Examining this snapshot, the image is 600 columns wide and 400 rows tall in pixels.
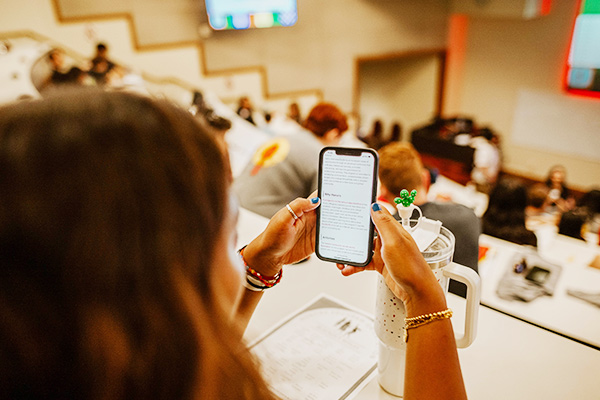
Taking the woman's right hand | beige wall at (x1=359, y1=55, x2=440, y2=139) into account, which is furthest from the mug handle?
beige wall at (x1=359, y1=55, x2=440, y2=139)

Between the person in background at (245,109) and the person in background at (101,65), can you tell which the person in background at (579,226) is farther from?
the person in background at (101,65)

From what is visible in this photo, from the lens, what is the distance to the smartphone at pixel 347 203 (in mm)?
756

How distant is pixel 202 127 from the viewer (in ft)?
1.51

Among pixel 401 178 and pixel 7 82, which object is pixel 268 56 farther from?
pixel 401 178

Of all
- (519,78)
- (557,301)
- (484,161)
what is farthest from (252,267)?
(519,78)

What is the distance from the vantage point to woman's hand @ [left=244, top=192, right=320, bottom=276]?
0.80m

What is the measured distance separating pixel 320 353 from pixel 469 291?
0.33 meters

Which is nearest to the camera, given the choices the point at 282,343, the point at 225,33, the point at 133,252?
the point at 133,252

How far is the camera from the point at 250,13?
4.76 m

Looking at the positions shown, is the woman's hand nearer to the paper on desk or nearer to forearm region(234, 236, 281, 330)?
forearm region(234, 236, 281, 330)

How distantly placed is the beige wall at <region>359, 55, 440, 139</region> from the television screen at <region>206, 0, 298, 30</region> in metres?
2.61

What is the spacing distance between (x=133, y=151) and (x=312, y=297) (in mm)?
719

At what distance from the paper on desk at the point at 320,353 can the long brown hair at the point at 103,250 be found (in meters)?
0.36

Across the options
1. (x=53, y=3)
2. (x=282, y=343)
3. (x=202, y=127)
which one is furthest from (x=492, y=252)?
(x=53, y=3)
